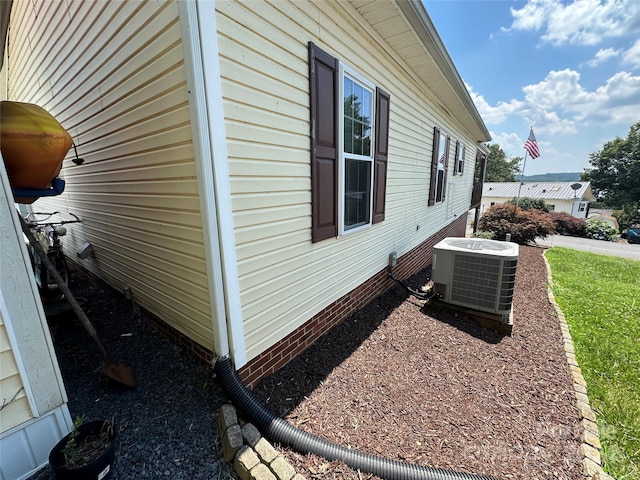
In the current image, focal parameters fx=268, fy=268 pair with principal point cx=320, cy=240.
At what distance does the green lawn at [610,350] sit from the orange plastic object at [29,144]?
436 centimetres

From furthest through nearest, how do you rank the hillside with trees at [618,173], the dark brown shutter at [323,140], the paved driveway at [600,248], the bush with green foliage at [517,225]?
the hillside with trees at [618,173] → the paved driveway at [600,248] → the bush with green foliage at [517,225] → the dark brown shutter at [323,140]

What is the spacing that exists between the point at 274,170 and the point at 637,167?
2146 inches

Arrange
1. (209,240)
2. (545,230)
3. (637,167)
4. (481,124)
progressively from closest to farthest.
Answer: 1. (209,240)
2. (481,124)
3. (545,230)
4. (637,167)

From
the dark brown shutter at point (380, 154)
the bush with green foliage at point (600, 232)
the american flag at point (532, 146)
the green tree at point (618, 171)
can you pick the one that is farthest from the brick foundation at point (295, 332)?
the green tree at point (618, 171)

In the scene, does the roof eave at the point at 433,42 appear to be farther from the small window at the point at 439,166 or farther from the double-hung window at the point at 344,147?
the small window at the point at 439,166

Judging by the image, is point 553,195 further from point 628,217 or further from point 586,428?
point 586,428

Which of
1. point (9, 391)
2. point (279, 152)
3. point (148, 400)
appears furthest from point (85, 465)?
point (279, 152)

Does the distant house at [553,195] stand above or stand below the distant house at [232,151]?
below

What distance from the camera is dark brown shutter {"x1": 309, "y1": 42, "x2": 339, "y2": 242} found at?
2408mm

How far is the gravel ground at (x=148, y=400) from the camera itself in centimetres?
151

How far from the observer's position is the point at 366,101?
3293mm

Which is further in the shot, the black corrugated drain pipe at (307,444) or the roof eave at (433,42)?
the roof eave at (433,42)

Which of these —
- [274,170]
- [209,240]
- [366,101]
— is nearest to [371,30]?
[366,101]

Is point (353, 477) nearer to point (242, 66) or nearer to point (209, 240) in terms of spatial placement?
point (209, 240)
